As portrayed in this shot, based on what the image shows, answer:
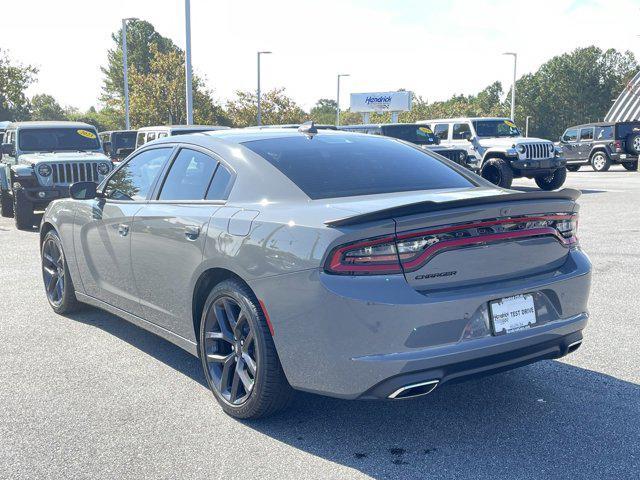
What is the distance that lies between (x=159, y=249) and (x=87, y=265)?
135 cm

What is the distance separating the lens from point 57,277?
6.28 m

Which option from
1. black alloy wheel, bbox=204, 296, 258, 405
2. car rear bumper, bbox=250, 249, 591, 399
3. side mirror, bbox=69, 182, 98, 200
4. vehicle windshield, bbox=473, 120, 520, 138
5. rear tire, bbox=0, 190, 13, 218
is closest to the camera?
car rear bumper, bbox=250, 249, 591, 399

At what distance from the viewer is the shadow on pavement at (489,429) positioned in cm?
325

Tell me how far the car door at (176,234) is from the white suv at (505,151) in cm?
1343

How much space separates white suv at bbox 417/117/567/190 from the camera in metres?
17.3

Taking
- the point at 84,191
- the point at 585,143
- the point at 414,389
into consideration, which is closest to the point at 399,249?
the point at 414,389

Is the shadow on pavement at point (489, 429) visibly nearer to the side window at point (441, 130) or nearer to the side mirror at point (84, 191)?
the side mirror at point (84, 191)

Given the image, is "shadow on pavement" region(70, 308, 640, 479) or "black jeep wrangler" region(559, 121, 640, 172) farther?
"black jeep wrangler" region(559, 121, 640, 172)

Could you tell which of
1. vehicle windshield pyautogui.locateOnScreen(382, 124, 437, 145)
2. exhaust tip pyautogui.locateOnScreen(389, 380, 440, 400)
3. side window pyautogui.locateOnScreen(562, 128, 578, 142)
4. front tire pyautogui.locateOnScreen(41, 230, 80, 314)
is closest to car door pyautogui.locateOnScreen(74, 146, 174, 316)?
front tire pyautogui.locateOnScreen(41, 230, 80, 314)

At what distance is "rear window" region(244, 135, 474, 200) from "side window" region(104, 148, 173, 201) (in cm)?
87

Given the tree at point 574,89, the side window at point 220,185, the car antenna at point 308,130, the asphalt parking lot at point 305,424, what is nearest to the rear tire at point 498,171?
the asphalt parking lot at point 305,424

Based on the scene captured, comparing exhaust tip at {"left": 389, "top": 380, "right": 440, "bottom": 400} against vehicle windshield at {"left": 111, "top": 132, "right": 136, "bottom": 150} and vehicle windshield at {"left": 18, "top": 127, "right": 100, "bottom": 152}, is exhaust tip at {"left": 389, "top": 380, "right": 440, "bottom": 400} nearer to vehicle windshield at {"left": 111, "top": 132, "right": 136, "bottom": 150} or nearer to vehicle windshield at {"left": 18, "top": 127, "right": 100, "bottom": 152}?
vehicle windshield at {"left": 18, "top": 127, "right": 100, "bottom": 152}

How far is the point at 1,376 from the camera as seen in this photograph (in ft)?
15.4

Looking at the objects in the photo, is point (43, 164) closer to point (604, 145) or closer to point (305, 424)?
point (305, 424)
